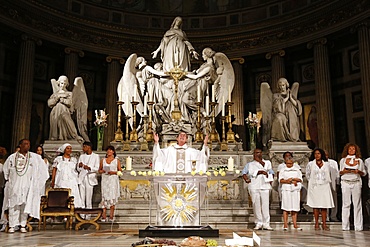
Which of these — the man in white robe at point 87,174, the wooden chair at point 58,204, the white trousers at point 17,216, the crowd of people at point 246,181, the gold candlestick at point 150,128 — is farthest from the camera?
the gold candlestick at point 150,128

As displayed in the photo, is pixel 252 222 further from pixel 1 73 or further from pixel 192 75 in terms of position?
pixel 1 73

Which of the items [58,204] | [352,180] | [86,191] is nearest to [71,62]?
→ [86,191]

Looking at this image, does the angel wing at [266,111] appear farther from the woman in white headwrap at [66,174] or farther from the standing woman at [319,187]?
the woman in white headwrap at [66,174]

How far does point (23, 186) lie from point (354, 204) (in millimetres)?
6283

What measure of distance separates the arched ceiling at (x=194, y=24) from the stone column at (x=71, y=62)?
0.84ft

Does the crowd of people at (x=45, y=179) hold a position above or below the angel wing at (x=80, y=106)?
below

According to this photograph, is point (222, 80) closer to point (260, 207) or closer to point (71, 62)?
point (260, 207)

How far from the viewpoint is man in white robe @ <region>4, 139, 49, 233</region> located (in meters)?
7.52

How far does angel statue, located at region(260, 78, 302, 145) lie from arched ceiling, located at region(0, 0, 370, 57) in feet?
19.4

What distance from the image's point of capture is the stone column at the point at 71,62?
17.8 m

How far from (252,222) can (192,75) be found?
16.8 ft

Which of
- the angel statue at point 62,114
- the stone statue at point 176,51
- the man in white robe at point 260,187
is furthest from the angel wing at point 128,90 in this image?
the man in white robe at point 260,187

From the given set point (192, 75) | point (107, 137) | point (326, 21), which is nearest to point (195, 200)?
point (192, 75)

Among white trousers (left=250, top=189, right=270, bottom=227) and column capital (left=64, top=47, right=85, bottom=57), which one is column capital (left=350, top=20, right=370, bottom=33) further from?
column capital (left=64, top=47, right=85, bottom=57)
